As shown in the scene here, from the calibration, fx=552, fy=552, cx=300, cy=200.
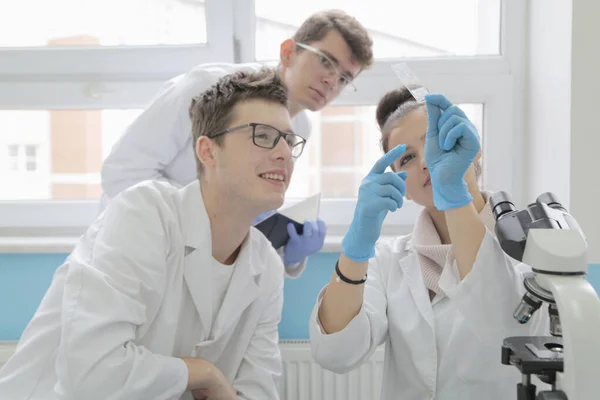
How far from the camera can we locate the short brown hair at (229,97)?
1.33 metres

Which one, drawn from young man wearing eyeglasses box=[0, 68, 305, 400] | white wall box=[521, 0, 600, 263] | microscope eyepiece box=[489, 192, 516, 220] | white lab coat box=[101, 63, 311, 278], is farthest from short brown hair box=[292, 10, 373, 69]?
microscope eyepiece box=[489, 192, 516, 220]

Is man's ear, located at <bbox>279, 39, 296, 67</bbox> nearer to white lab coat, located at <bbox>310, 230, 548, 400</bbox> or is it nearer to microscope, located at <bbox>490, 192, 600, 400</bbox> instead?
white lab coat, located at <bbox>310, 230, 548, 400</bbox>

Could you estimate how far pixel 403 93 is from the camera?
1.42 meters

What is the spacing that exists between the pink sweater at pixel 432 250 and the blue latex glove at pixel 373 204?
203mm

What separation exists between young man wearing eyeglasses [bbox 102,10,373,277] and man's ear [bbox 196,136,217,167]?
35cm

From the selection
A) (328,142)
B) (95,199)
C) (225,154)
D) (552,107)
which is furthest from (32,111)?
(552,107)

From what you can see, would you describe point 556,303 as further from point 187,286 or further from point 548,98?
point 548,98

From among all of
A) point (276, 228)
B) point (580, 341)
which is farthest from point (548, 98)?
point (580, 341)

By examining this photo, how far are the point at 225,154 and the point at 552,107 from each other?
1.21 m

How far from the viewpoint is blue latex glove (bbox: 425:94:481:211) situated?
1.09 meters

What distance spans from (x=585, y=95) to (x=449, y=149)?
0.87 m

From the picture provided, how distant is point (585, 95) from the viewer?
172 centimetres

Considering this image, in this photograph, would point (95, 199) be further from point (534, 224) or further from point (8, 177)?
point (534, 224)

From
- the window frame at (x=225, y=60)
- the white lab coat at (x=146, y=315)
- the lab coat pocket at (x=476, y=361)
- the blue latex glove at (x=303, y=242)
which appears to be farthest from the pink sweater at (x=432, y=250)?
the window frame at (x=225, y=60)
